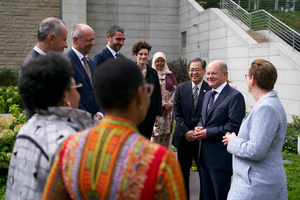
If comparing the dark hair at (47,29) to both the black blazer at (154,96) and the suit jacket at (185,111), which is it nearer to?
the suit jacket at (185,111)

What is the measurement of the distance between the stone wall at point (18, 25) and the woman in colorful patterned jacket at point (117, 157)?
16.9 meters

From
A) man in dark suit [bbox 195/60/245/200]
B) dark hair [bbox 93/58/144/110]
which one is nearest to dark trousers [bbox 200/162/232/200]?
man in dark suit [bbox 195/60/245/200]

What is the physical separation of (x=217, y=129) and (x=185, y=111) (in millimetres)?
1006

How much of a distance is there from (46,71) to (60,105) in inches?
9.4

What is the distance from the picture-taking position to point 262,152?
296cm

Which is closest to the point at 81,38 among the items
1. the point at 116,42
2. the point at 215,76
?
the point at 116,42

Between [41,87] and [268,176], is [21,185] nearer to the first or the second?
[41,87]

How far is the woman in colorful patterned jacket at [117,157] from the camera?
57.1 inches

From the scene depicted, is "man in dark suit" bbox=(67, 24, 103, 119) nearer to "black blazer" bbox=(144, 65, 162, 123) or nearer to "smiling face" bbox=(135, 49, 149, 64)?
"black blazer" bbox=(144, 65, 162, 123)

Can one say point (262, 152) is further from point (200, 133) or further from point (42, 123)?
point (42, 123)

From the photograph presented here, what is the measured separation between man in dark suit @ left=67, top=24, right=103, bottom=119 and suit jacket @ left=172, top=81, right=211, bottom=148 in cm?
140

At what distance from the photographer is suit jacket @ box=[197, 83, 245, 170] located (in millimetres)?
4133

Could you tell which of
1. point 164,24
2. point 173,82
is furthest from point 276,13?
point 173,82

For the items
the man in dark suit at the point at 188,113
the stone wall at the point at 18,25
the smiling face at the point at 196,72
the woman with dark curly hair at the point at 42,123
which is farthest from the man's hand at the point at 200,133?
the stone wall at the point at 18,25
